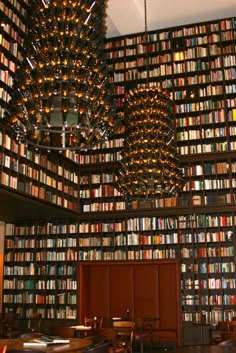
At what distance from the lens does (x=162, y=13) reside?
33.4ft

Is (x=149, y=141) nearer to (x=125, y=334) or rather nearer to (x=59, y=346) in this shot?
(x=59, y=346)

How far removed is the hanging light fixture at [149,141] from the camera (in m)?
6.12

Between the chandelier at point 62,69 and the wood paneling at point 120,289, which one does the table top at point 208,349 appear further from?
the wood paneling at point 120,289

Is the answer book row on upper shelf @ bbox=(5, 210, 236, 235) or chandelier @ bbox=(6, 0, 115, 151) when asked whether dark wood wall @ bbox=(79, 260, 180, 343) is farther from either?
chandelier @ bbox=(6, 0, 115, 151)

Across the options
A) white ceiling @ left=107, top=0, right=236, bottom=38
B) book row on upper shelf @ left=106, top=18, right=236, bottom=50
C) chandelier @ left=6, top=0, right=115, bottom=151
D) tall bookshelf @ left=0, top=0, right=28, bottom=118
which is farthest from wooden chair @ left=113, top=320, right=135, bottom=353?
white ceiling @ left=107, top=0, right=236, bottom=38

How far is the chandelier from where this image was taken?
161 inches

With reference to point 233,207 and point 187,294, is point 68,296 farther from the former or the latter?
point 233,207

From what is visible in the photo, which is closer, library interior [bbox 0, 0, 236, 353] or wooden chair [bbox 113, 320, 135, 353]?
wooden chair [bbox 113, 320, 135, 353]

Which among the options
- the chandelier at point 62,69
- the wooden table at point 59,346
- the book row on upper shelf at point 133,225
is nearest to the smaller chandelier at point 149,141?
the chandelier at point 62,69

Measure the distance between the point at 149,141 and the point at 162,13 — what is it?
519 cm

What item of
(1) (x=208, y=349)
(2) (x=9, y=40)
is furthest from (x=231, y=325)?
(2) (x=9, y=40)

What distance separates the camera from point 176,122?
991 centimetres

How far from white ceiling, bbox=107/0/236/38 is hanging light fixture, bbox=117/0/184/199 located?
170 inches

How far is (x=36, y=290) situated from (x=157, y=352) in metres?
2.89
